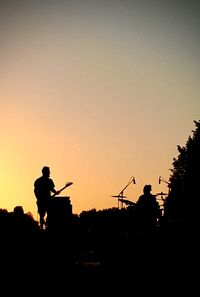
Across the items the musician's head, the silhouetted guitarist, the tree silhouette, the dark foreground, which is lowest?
the dark foreground

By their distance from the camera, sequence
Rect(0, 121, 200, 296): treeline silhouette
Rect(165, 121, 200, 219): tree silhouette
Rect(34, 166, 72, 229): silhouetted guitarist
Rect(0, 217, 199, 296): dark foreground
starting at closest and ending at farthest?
Rect(0, 217, 199, 296): dark foreground
Rect(0, 121, 200, 296): treeline silhouette
Rect(34, 166, 72, 229): silhouetted guitarist
Rect(165, 121, 200, 219): tree silhouette

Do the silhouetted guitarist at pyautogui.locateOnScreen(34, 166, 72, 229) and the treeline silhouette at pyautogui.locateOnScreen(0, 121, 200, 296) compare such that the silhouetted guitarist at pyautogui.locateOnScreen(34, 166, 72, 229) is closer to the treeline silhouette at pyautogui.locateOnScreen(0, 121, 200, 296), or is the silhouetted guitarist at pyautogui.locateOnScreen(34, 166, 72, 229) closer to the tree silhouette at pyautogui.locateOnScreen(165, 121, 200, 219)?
the treeline silhouette at pyautogui.locateOnScreen(0, 121, 200, 296)

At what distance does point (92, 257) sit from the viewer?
38.8 feet

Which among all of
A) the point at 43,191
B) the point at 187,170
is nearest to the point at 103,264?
the point at 43,191

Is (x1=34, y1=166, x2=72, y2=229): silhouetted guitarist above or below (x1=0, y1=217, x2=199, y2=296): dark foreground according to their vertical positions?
above

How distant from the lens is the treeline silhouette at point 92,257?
26.6ft

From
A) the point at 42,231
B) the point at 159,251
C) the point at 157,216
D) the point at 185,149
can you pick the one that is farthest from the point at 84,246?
the point at 185,149

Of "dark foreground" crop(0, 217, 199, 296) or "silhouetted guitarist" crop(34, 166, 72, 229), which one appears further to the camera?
"silhouetted guitarist" crop(34, 166, 72, 229)

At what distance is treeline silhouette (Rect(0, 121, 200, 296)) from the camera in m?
8.12

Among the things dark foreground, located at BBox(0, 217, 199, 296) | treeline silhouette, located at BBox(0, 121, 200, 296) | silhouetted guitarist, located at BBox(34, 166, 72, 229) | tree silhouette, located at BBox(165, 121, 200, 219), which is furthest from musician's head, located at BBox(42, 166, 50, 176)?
tree silhouette, located at BBox(165, 121, 200, 219)

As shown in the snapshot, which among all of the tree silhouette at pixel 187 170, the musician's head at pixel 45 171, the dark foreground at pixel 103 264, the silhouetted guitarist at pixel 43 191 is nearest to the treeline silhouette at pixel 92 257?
the dark foreground at pixel 103 264

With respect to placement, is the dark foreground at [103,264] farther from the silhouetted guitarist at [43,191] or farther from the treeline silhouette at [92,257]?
the silhouetted guitarist at [43,191]

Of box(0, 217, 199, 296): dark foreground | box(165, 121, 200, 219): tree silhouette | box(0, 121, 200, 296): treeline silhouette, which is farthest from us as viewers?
box(165, 121, 200, 219): tree silhouette

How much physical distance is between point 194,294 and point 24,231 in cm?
753
